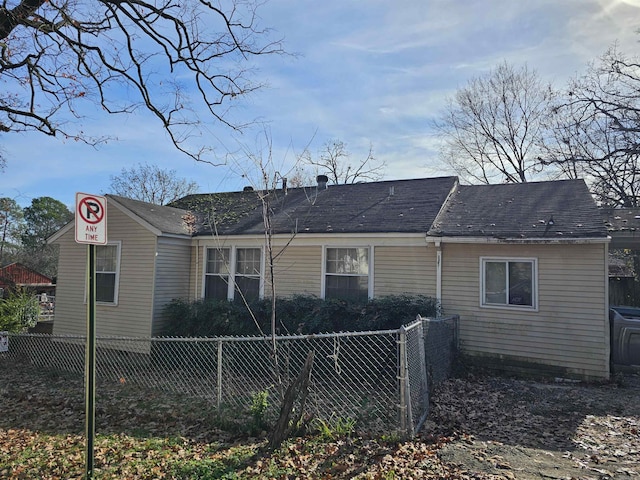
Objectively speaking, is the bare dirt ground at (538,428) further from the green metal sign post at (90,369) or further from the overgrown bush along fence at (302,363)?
the green metal sign post at (90,369)

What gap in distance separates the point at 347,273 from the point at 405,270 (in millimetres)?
1515

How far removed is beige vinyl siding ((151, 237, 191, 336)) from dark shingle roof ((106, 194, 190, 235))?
0.30 metres

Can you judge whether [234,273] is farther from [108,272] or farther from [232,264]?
[108,272]

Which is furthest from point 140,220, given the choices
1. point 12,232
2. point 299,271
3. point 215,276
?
point 12,232

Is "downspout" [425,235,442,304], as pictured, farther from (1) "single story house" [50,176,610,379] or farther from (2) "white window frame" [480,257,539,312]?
(2) "white window frame" [480,257,539,312]

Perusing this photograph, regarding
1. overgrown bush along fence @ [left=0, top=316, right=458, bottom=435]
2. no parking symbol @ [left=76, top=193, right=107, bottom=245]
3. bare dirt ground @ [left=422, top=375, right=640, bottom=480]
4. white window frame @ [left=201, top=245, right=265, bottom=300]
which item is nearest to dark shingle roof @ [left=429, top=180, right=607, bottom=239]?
overgrown bush along fence @ [left=0, top=316, right=458, bottom=435]

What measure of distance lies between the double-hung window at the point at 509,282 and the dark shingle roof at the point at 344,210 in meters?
1.73

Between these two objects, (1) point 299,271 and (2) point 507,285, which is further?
(1) point 299,271

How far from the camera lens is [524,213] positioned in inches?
393

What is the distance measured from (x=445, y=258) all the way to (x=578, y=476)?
231 inches

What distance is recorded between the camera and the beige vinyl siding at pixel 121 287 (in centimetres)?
1123

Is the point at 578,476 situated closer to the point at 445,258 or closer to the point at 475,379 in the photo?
the point at 475,379

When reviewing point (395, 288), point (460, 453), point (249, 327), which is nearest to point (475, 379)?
point (395, 288)

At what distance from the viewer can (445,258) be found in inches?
382
